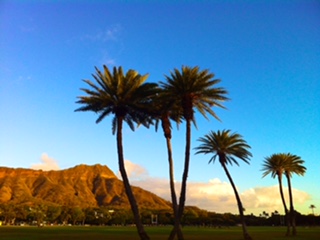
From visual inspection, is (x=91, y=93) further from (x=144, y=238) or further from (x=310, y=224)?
(x=310, y=224)

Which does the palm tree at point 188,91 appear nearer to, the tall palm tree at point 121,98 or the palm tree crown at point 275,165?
the tall palm tree at point 121,98

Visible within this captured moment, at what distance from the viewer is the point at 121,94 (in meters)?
41.8

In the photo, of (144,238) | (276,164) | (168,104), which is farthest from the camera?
(276,164)

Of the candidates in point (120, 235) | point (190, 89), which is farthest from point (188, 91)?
point (120, 235)

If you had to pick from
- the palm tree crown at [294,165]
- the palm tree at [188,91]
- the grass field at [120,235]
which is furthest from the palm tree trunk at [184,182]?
the palm tree crown at [294,165]

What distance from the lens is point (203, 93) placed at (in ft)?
137

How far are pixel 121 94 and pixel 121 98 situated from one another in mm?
457

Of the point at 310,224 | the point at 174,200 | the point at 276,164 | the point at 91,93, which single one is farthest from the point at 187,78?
the point at 310,224

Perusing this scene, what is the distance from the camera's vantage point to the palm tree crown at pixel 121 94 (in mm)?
41625

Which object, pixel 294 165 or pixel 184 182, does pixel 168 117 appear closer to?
pixel 184 182

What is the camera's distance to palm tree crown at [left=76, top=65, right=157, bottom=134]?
41625 millimetres

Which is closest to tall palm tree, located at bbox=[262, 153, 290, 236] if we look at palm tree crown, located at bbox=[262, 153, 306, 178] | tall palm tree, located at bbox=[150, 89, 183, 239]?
palm tree crown, located at bbox=[262, 153, 306, 178]

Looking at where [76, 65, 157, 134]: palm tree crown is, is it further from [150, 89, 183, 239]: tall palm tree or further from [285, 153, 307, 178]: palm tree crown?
[285, 153, 307, 178]: palm tree crown

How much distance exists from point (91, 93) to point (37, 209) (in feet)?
534
